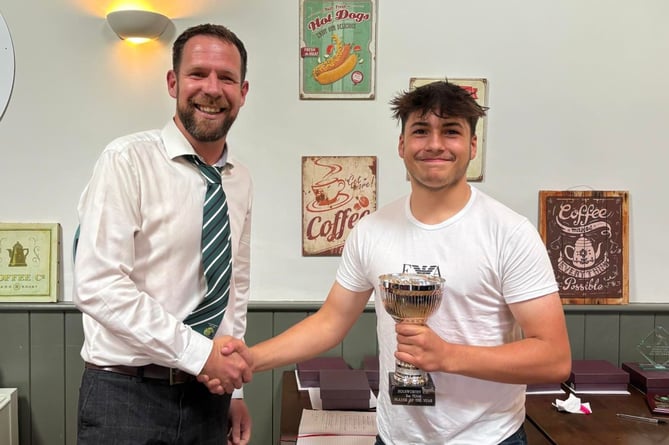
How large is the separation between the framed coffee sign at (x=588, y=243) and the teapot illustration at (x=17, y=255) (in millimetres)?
2151

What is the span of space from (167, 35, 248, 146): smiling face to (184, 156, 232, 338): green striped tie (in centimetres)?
9

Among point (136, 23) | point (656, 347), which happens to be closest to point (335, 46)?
point (136, 23)

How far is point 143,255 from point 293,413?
806 mm

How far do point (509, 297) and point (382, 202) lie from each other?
1.09m

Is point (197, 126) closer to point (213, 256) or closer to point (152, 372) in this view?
point (213, 256)

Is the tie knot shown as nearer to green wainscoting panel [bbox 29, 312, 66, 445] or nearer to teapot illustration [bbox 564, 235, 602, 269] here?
green wainscoting panel [bbox 29, 312, 66, 445]

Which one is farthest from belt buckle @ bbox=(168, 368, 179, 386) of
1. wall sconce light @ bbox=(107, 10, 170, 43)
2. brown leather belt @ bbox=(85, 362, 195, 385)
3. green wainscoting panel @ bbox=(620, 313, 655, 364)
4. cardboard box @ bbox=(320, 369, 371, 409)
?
green wainscoting panel @ bbox=(620, 313, 655, 364)

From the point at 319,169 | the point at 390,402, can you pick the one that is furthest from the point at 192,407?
the point at 319,169

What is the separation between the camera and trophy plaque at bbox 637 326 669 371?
7.79 ft

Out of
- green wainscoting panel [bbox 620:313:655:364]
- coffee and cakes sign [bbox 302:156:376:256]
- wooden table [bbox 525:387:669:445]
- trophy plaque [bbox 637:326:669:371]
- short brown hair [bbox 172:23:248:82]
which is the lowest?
wooden table [bbox 525:387:669:445]

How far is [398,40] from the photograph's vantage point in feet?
7.59

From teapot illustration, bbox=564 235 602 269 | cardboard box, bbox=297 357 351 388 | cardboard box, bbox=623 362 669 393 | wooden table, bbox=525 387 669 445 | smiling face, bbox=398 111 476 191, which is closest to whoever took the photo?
smiling face, bbox=398 111 476 191

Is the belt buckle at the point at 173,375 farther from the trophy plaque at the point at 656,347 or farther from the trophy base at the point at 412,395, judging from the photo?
the trophy plaque at the point at 656,347

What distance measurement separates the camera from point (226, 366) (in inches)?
59.4
